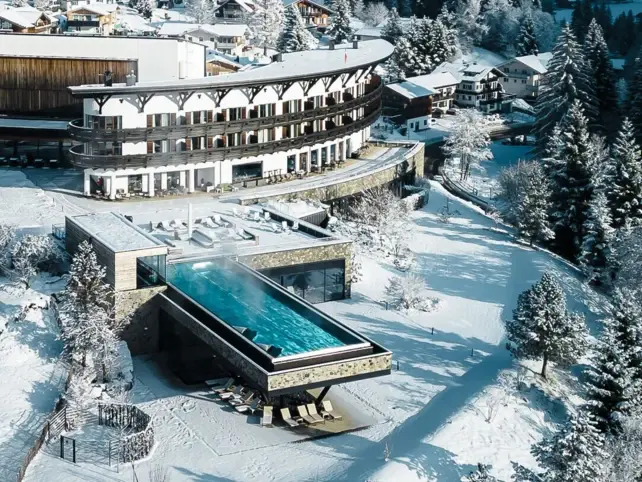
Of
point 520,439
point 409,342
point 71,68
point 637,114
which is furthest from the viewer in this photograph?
point 637,114

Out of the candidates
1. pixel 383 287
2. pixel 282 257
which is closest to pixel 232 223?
pixel 282 257

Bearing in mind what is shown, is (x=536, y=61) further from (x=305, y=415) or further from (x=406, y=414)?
(x=305, y=415)

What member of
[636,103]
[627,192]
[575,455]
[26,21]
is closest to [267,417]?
[575,455]

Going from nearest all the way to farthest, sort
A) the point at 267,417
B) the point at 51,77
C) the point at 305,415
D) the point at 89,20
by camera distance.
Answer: the point at 267,417 < the point at 305,415 < the point at 51,77 < the point at 89,20

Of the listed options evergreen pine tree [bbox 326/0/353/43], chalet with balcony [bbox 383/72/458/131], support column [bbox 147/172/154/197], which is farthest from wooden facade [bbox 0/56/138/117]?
evergreen pine tree [bbox 326/0/353/43]

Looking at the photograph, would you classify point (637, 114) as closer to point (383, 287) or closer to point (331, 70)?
point (331, 70)

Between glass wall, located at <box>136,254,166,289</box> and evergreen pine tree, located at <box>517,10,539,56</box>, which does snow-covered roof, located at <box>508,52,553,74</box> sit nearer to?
evergreen pine tree, located at <box>517,10,539,56</box>
